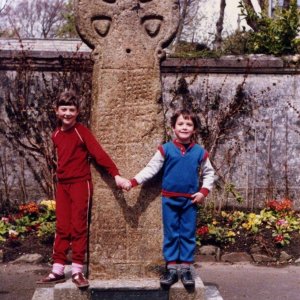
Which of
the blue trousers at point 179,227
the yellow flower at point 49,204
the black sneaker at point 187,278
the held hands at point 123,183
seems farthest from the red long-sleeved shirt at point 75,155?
the yellow flower at point 49,204

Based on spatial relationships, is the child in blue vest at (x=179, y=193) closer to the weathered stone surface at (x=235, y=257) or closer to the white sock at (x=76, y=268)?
the white sock at (x=76, y=268)

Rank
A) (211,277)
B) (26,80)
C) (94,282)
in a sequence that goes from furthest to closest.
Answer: (26,80)
(211,277)
(94,282)

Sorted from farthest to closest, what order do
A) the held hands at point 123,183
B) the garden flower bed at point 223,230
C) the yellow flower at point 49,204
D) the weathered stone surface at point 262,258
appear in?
the yellow flower at point 49,204, the garden flower bed at point 223,230, the weathered stone surface at point 262,258, the held hands at point 123,183

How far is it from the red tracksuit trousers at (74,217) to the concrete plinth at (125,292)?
8.6 inches

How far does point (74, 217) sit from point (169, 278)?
82cm

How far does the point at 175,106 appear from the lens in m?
9.48

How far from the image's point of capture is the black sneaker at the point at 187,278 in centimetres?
443

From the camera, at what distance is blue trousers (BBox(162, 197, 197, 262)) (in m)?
4.48

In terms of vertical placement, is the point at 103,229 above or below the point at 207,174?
below

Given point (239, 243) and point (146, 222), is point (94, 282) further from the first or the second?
point (239, 243)

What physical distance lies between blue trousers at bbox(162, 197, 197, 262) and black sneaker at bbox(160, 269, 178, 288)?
9 cm

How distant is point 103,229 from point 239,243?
12.3 ft

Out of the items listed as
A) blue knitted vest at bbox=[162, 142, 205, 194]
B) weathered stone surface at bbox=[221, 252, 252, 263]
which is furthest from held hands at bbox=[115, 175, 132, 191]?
weathered stone surface at bbox=[221, 252, 252, 263]

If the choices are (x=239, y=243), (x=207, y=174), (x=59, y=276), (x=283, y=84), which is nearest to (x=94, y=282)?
(x=59, y=276)
